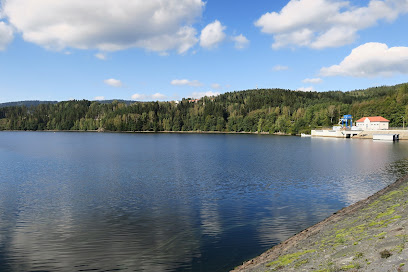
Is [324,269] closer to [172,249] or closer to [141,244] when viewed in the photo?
[172,249]

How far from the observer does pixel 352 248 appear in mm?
14836

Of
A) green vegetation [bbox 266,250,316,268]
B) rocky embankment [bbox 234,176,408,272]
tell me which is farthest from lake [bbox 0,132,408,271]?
green vegetation [bbox 266,250,316,268]

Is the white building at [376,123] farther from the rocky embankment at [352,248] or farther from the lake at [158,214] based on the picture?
the rocky embankment at [352,248]

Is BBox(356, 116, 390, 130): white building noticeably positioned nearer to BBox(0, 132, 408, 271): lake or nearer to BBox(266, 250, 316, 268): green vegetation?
BBox(0, 132, 408, 271): lake

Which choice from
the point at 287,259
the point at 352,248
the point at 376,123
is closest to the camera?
the point at 352,248

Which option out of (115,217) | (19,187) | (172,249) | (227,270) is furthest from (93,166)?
(227,270)

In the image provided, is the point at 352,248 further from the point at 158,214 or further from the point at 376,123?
the point at 376,123

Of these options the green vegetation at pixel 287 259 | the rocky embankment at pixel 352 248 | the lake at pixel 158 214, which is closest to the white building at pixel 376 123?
the lake at pixel 158 214

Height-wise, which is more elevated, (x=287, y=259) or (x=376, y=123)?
(x=376, y=123)

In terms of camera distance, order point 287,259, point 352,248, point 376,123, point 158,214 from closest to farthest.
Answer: point 352,248
point 287,259
point 158,214
point 376,123

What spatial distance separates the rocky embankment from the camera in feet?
40.9

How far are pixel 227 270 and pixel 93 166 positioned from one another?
51.4 m

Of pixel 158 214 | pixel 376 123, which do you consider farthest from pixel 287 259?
pixel 376 123

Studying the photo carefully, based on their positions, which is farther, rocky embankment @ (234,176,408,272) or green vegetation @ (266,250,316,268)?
green vegetation @ (266,250,316,268)
